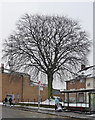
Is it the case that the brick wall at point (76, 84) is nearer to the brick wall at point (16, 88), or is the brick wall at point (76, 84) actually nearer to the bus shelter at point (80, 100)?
the brick wall at point (16, 88)

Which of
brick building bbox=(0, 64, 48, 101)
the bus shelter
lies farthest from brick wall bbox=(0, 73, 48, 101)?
the bus shelter

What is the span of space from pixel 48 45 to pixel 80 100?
54.3ft

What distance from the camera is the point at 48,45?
133 ft

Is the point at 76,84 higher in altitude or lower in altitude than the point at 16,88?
higher

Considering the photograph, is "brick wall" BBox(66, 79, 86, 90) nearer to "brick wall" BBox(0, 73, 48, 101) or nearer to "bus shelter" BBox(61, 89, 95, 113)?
"brick wall" BBox(0, 73, 48, 101)

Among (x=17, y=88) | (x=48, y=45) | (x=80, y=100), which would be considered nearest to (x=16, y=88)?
(x=17, y=88)

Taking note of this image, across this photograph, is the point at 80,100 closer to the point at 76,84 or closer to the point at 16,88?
the point at 76,84

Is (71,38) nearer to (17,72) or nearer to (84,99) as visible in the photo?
(17,72)

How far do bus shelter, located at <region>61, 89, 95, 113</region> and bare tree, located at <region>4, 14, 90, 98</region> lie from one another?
13.5m

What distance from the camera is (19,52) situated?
40.6m

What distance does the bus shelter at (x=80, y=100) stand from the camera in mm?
22719

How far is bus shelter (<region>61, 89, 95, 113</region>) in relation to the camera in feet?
74.5

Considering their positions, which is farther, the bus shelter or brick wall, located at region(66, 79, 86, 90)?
brick wall, located at region(66, 79, 86, 90)

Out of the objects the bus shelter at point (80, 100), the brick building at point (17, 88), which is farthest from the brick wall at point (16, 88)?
the bus shelter at point (80, 100)
